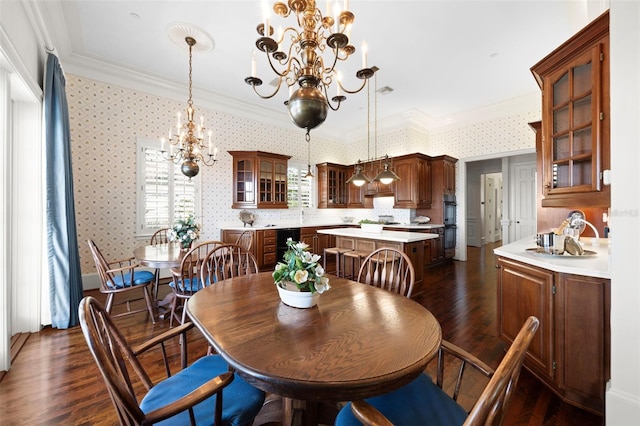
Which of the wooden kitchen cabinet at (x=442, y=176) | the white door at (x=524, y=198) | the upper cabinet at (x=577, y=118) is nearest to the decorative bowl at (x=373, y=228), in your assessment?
the upper cabinet at (x=577, y=118)

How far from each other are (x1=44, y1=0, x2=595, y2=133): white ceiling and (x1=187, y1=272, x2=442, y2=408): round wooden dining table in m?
3.09

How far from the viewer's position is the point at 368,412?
801 millimetres

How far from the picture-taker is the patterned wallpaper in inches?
152

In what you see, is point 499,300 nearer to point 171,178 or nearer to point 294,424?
point 294,424

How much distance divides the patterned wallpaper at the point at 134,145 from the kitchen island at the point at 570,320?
165 inches

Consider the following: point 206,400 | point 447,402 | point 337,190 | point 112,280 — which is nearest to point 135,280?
point 112,280

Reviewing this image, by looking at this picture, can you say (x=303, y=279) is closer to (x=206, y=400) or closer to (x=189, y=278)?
(x=206, y=400)

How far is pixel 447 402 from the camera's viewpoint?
1093mm

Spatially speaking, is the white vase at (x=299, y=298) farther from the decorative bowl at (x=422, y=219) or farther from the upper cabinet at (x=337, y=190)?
the upper cabinet at (x=337, y=190)

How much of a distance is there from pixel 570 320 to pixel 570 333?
0.28 ft

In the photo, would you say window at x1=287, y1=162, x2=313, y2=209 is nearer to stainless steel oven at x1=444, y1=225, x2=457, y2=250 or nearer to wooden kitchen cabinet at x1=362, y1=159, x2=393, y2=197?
wooden kitchen cabinet at x1=362, y1=159, x2=393, y2=197

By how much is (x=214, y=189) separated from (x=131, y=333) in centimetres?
302

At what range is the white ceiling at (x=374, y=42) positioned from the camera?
9.43 feet

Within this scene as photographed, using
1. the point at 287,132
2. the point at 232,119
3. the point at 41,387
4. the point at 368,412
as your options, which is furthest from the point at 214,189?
the point at 368,412
